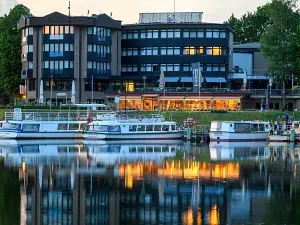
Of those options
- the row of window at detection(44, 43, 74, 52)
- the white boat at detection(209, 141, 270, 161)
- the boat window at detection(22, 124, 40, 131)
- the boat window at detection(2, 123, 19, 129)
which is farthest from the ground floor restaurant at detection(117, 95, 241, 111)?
the boat window at detection(2, 123, 19, 129)

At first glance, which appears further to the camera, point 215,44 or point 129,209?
point 215,44

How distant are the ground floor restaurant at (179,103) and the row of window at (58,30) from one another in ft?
47.4

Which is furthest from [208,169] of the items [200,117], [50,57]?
[50,57]

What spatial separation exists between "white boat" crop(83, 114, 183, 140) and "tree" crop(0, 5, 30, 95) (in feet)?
163

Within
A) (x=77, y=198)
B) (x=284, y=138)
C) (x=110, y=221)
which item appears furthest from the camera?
(x=284, y=138)

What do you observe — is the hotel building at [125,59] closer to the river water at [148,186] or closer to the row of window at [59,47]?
the row of window at [59,47]

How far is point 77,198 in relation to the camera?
42188mm

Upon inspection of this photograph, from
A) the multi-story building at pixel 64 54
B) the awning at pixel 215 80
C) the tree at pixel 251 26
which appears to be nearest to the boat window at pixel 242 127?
the awning at pixel 215 80

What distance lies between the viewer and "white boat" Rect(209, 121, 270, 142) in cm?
9044

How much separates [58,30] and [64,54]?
4276mm

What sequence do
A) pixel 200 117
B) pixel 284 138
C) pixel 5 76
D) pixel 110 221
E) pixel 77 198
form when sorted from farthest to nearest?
pixel 5 76
pixel 200 117
pixel 284 138
pixel 77 198
pixel 110 221

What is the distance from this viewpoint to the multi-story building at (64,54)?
129750 mm

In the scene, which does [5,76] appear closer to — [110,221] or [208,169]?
[208,169]

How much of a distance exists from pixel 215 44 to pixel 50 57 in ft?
93.6
